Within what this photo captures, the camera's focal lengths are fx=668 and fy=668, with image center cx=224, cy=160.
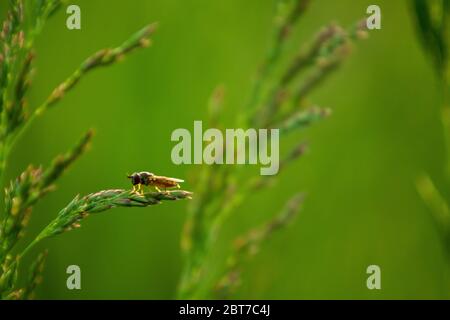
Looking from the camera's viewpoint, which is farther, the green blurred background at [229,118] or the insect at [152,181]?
the green blurred background at [229,118]

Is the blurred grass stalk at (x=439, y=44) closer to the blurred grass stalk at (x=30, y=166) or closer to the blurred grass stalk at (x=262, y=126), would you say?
the blurred grass stalk at (x=262, y=126)

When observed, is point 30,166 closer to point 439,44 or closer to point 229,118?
point 439,44

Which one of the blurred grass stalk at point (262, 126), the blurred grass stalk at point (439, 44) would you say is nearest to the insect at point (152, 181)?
the blurred grass stalk at point (262, 126)

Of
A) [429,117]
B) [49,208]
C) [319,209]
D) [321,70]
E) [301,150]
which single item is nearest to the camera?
[301,150]

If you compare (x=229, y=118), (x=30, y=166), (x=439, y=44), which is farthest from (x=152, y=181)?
(x=229, y=118)
